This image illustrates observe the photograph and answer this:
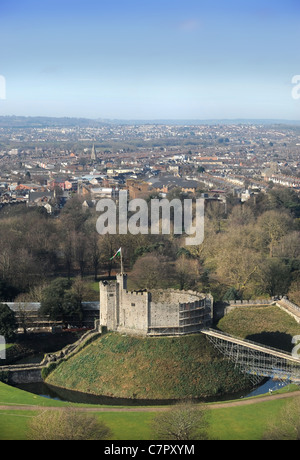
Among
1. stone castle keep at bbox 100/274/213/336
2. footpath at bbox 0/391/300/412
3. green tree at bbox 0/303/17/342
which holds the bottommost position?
footpath at bbox 0/391/300/412

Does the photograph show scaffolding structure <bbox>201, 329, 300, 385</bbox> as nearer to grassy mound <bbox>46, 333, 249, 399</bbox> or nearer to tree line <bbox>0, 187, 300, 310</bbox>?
grassy mound <bbox>46, 333, 249, 399</bbox>

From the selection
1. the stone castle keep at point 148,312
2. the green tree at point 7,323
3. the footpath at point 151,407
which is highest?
the stone castle keep at point 148,312

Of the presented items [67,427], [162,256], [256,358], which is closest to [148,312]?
[256,358]

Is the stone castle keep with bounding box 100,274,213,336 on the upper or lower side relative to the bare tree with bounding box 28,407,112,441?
upper

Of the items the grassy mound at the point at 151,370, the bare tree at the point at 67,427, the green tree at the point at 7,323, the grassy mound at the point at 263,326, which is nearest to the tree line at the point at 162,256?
the grassy mound at the point at 263,326

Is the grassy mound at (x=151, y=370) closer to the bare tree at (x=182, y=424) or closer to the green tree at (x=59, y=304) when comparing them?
the bare tree at (x=182, y=424)

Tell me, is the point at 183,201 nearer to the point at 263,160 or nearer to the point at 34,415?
the point at 34,415

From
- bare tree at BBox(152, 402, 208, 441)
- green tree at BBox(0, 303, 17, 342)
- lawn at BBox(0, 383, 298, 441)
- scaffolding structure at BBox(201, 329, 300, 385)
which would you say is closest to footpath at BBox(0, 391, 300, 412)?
lawn at BBox(0, 383, 298, 441)

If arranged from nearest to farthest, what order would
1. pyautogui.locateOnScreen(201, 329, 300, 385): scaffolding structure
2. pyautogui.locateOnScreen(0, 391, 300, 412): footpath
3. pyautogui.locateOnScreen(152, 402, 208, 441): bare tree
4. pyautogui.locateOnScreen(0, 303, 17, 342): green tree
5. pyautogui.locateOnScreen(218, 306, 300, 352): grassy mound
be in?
pyautogui.locateOnScreen(152, 402, 208, 441): bare tree, pyautogui.locateOnScreen(0, 391, 300, 412): footpath, pyautogui.locateOnScreen(201, 329, 300, 385): scaffolding structure, pyautogui.locateOnScreen(218, 306, 300, 352): grassy mound, pyautogui.locateOnScreen(0, 303, 17, 342): green tree
